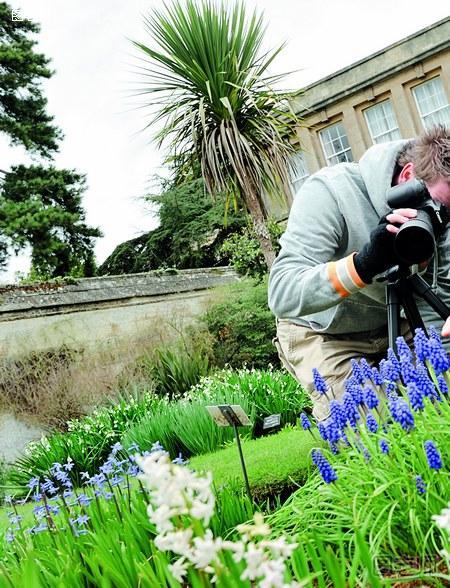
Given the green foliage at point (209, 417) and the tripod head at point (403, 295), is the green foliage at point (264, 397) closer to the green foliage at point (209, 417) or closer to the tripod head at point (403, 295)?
the green foliage at point (209, 417)

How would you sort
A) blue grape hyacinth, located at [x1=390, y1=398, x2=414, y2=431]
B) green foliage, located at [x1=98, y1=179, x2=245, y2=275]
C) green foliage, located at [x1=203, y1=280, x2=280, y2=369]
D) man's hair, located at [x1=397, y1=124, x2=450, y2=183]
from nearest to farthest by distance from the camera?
blue grape hyacinth, located at [x1=390, y1=398, x2=414, y2=431] < man's hair, located at [x1=397, y1=124, x2=450, y2=183] < green foliage, located at [x1=203, y1=280, x2=280, y2=369] < green foliage, located at [x1=98, y1=179, x2=245, y2=275]

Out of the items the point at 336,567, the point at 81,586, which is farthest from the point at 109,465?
the point at 336,567

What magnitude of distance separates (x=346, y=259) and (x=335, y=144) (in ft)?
60.7

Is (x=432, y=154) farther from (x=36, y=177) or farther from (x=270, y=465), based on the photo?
(x=36, y=177)

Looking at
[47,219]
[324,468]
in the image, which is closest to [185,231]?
[47,219]

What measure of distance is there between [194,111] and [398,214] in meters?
8.06

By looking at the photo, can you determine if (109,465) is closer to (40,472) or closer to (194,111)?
(40,472)

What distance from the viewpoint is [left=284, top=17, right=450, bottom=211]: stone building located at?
1788 cm

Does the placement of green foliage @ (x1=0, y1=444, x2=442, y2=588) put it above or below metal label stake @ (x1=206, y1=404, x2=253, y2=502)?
below

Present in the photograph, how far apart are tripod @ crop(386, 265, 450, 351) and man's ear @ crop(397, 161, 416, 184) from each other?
38 cm

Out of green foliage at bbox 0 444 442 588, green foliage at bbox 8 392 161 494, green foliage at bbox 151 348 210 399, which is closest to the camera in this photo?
green foliage at bbox 0 444 442 588

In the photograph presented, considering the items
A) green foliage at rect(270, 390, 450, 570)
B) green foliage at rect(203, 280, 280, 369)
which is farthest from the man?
green foliage at rect(203, 280, 280, 369)

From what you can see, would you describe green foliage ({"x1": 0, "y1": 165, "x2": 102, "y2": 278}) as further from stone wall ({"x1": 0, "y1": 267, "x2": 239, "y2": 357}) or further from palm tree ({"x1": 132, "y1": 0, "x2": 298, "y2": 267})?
palm tree ({"x1": 132, "y1": 0, "x2": 298, "y2": 267})

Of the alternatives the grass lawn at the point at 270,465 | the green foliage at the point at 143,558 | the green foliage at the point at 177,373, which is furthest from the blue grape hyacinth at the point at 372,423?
the green foliage at the point at 177,373
